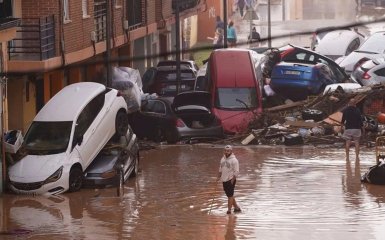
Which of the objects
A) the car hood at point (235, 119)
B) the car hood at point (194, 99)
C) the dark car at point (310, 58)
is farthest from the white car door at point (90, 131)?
the dark car at point (310, 58)

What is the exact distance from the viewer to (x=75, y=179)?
957 inches

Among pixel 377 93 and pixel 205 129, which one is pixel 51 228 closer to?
pixel 205 129

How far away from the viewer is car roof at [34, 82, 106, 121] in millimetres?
25375

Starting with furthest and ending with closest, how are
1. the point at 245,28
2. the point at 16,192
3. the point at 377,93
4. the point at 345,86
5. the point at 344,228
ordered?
the point at 245,28 < the point at 345,86 < the point at 377,93 < the point at 16,192 < the point at 344,228

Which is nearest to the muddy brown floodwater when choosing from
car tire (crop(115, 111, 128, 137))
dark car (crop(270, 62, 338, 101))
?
car tire (crop(115, 111, 128, 137))

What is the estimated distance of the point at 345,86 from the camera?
118 ft

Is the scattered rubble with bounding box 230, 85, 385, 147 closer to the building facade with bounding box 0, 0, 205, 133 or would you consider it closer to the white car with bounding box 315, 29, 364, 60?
the building facade with bounding box 0, 0, 205, 133

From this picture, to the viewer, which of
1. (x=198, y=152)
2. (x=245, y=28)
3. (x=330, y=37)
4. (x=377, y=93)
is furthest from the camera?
(x=245, y=28)

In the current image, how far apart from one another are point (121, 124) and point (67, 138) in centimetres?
225

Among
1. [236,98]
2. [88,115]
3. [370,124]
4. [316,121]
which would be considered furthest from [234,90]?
[88,115]

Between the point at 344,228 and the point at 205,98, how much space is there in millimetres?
14250

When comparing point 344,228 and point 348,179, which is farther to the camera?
point 348,179

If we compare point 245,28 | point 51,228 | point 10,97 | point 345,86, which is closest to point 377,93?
point 345,86

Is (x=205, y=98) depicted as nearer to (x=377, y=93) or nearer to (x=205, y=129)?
(x=205, y=129)
